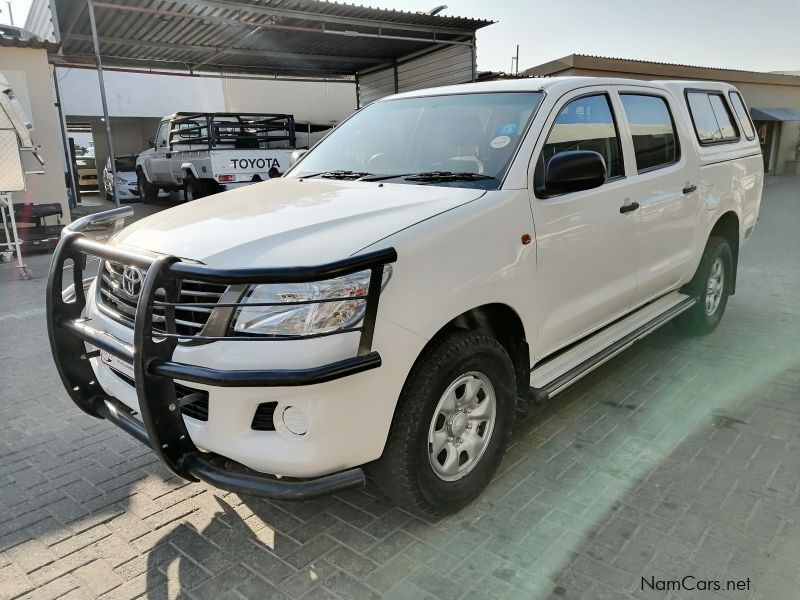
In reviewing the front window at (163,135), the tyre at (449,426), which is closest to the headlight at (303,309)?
the tyre at (449,426)

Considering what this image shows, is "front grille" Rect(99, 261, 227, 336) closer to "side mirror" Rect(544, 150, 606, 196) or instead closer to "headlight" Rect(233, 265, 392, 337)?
"headlight" Rect(233, 265, 392, 337)

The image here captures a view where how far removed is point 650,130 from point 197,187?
10.5 m

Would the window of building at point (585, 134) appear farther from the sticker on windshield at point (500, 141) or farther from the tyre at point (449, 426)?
the tyre at point (449, 426)

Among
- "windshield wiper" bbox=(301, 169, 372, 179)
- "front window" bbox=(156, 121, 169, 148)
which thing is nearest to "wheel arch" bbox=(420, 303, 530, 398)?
"windshield wiper" bbox=(301, 169, 372, 179)

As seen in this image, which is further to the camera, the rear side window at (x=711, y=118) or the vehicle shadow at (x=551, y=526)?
the rear side window at (x=711, y=118)

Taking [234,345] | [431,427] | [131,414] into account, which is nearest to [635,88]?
[431,427]

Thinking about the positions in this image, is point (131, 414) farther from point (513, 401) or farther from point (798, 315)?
point (798, 315)

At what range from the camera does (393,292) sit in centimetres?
235

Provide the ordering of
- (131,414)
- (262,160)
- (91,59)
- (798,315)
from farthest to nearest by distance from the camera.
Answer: (91,59), (262,160), (798,315), (131,414)

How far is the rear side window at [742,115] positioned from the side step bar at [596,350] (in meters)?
2.02

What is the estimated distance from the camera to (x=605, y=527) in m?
2.74

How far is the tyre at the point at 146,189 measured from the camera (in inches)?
687

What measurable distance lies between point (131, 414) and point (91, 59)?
15.5 metres

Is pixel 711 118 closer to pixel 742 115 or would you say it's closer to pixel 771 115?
pixel 742 115
